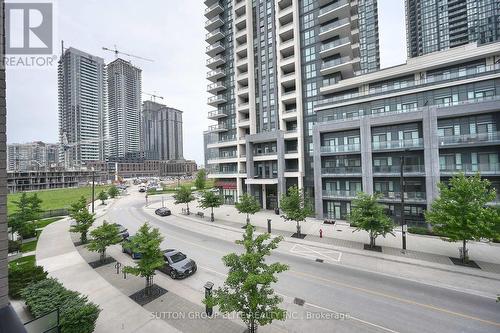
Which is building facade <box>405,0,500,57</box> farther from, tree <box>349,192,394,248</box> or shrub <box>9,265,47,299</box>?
shrub <box>9,265,47,299</box>

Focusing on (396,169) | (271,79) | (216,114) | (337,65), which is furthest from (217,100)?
(396,169)

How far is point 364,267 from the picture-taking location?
16250 millimetres

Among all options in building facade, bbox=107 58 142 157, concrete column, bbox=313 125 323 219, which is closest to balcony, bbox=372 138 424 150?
concrete column, bbox=313 125 323 219

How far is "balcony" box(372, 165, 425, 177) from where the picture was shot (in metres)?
25.8

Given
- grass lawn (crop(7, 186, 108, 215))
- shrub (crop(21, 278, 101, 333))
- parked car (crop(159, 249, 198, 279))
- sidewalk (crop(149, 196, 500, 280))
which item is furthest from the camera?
grass lawn (crop(7, 186, 108, 215))

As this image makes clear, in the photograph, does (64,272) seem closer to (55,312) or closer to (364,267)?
(55,312)

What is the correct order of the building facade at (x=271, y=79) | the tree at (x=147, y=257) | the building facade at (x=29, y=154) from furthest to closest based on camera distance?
the building facade at (x=29, y=154) < the building facade at (x=271, y=79) < the tree at (x=147, y=257)

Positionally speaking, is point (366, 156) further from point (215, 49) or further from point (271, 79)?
point (215, 49)

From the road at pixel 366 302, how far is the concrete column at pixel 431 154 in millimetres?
15336

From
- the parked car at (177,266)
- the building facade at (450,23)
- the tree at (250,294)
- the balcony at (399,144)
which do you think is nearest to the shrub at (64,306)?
the tree at (250,294)

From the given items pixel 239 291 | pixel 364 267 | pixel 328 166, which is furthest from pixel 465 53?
pixel 239 291

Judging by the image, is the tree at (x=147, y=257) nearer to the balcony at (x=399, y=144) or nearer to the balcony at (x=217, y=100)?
the balcony at (x=399, y=144)

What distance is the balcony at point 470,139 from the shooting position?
2231 cm

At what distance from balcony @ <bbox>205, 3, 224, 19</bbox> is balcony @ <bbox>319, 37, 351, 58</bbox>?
2807 centimetres
